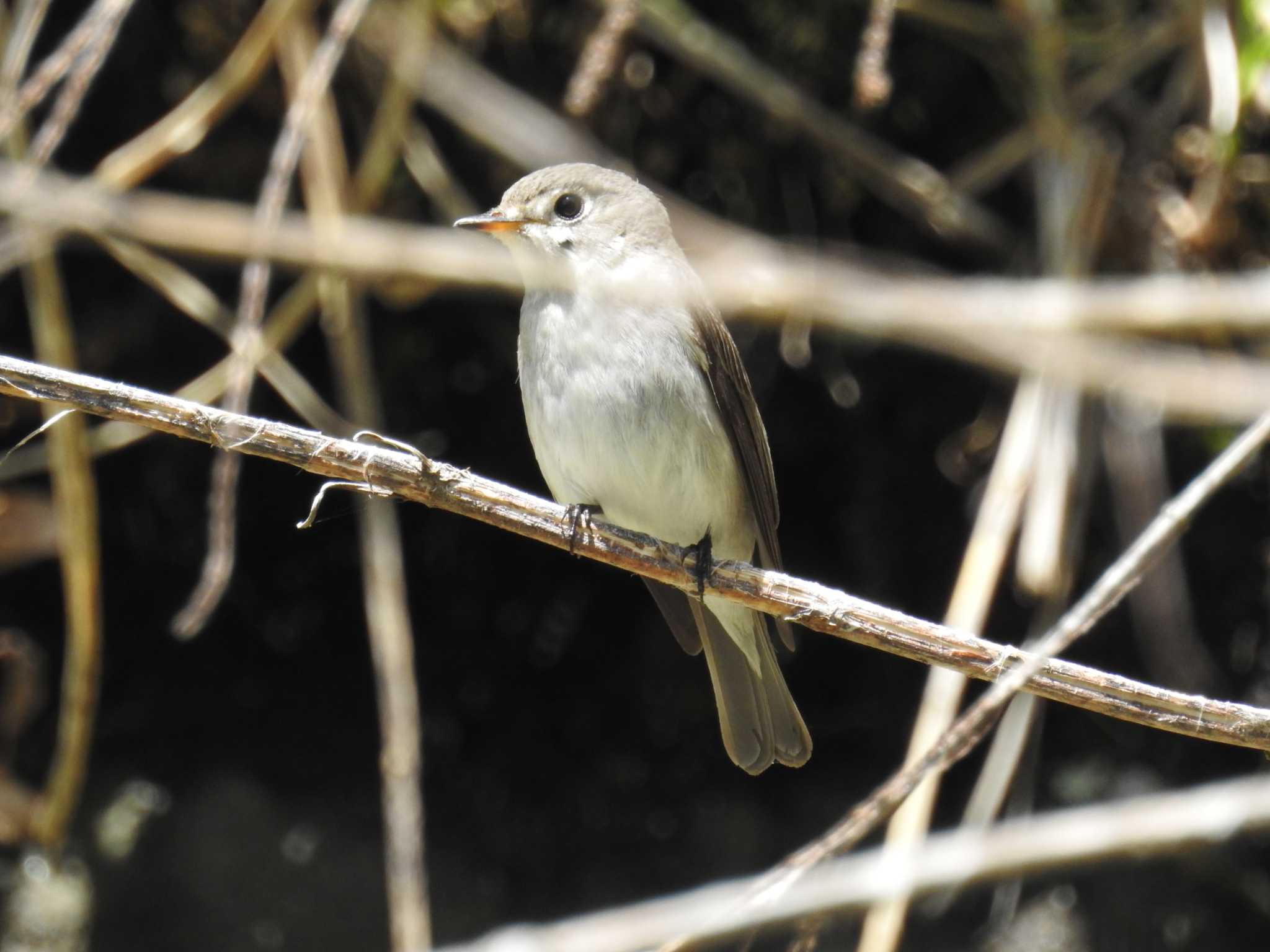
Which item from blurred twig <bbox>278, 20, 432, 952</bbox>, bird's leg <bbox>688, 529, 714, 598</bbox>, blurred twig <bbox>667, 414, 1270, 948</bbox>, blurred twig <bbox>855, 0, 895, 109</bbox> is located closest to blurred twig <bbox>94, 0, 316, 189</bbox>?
blurred twig <bbox>278, 20, 432, 952</bbox>

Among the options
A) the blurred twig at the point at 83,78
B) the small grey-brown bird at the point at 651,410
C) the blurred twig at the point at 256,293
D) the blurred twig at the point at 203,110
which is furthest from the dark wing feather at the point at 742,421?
the blurred twig at the point at 83,78

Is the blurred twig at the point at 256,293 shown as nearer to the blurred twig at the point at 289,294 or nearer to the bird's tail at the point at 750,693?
the blurred twig at the point at 289,294

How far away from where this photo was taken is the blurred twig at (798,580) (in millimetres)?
1791

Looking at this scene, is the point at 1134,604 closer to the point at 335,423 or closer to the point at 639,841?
the point at 639,841

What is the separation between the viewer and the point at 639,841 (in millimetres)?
4383

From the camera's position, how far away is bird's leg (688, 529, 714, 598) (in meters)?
2.37

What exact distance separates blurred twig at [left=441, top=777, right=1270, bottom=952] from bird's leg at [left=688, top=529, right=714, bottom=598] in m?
1.40

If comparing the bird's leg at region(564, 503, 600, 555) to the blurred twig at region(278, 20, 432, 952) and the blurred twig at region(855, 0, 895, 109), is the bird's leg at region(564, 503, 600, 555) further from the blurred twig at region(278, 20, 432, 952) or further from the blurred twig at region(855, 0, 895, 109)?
the blurred twig at region(855, 0, 895, 109)

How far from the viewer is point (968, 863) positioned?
34.1 inches

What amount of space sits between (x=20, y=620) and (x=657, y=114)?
245 centimetres

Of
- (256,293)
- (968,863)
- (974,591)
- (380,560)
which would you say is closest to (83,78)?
(256,293)

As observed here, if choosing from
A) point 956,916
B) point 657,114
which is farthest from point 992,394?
point 956,916

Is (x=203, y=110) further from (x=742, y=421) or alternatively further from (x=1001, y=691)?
(x=1001, y=691)

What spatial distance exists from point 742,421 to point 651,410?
0.32m
